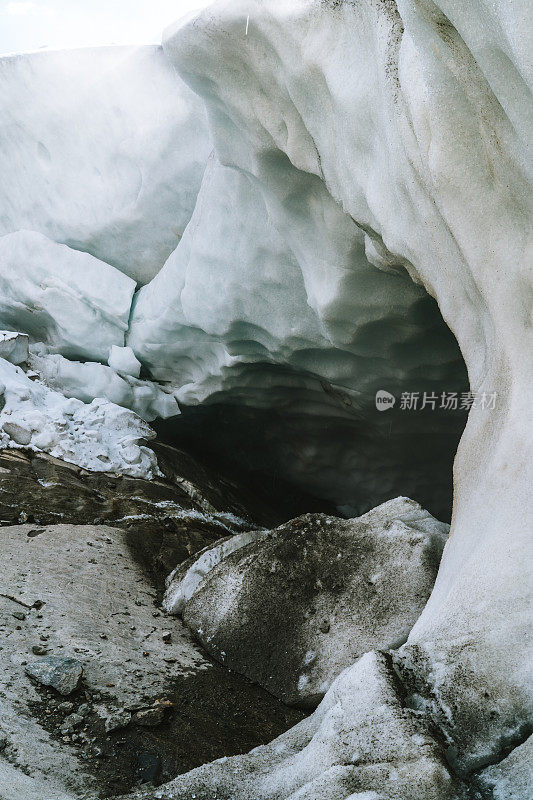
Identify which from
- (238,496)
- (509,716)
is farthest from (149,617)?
(238,496)

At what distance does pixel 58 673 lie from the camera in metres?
2.33

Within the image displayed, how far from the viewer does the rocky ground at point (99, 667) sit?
1.93 meters

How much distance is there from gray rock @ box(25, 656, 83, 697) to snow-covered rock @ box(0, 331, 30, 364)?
4026 mm

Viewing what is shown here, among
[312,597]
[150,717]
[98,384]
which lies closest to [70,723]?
[150,717]

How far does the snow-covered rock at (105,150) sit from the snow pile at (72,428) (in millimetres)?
1326

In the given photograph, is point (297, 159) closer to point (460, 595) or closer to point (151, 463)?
point (460, 595)

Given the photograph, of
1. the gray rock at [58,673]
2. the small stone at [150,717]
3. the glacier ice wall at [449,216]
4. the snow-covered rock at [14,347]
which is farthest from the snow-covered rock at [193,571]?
the snow-covered rock at [14,347]

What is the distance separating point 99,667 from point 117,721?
0.35 m

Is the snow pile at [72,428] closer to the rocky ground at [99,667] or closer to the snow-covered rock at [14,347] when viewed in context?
Result: the snow-covered rock at [14,347]

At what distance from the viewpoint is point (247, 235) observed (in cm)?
461

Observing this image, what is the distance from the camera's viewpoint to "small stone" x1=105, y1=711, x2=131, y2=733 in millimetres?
2112

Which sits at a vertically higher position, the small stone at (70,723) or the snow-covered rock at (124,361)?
the small stone at (70,723)

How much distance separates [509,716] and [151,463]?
4.19 m

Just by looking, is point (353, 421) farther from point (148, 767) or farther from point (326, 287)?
point (148, 767)
